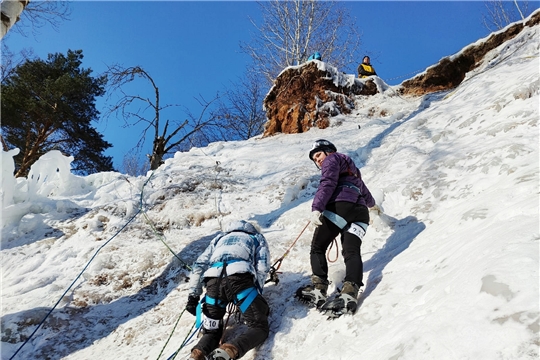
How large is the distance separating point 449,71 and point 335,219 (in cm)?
1192

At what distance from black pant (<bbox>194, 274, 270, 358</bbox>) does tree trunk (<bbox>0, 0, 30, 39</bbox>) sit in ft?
15.1

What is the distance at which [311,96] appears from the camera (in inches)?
482

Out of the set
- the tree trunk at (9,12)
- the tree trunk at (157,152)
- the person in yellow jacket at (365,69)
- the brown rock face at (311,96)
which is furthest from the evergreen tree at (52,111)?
the person in yellow jacket at (365,69)

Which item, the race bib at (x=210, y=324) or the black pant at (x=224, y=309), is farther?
the race bib at (x=210, y=324)

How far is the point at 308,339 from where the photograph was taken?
2.84 meters

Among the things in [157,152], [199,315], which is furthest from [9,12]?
[157,152]

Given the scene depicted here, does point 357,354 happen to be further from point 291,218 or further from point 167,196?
point 167,196

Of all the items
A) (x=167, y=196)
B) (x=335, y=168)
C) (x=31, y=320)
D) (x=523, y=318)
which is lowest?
(x=523, y=318)

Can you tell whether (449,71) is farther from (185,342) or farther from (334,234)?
(185,342)

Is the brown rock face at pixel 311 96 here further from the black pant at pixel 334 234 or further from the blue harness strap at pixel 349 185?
the black pant at pixel 334 234

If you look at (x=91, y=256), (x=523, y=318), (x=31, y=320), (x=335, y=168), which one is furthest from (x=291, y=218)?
(x=523, y=318)

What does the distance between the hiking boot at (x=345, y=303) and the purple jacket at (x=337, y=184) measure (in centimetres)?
78

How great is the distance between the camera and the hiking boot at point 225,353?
2.61 metres

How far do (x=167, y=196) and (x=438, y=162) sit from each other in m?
4.92
